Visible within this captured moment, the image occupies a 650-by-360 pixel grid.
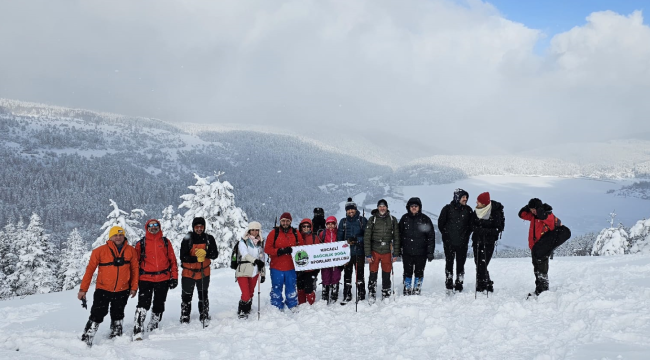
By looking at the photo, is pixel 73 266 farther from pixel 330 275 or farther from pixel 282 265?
pixel 330 275

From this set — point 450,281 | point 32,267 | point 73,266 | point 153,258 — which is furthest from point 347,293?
point 73,266

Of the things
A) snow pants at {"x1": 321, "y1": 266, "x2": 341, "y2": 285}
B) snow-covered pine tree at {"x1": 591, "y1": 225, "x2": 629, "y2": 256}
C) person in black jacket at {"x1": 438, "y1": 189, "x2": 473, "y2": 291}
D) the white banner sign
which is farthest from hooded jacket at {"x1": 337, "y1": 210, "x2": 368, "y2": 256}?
snow-covered pine tree at {"x1": 591, "y1": 225, "x2": 629, "y2": 256}

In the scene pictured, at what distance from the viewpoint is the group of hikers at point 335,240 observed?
7.15 m

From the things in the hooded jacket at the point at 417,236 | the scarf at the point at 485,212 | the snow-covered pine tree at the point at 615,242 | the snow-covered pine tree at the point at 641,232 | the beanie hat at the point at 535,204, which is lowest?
the snow-covered pine tree at the point at 615,242

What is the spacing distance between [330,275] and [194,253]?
11.0 ft

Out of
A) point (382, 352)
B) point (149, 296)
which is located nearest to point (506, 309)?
point (382, 352)

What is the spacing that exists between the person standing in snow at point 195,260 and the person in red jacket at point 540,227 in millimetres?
6864

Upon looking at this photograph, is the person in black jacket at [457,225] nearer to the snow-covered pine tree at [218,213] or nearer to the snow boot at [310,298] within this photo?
the snow boot at [310,298]

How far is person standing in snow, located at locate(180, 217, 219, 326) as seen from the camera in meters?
7.55

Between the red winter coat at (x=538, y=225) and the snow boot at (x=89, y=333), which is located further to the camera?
the red winter coat at (x=538, y=225)

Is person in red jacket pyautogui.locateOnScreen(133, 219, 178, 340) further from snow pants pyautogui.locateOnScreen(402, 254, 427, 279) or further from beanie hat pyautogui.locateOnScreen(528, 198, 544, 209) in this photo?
beanie hat pyautogui.locateOnScreen(528, 198, 544, 209)

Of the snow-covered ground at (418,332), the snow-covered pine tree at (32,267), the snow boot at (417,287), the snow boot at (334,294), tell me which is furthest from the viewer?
the snow-covered pine tree at (32,267)

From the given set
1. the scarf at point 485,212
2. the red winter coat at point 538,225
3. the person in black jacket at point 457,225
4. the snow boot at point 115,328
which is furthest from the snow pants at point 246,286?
the red winter coat at point 538,225

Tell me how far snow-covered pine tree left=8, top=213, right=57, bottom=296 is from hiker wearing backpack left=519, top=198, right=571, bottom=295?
37027 millimetres
